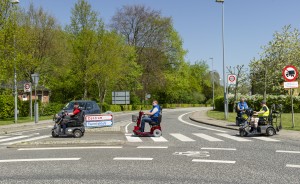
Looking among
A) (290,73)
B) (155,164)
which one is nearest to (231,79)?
(290,73)

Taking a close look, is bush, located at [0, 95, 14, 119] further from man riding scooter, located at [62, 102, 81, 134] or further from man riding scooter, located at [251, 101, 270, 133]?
man riding scooter, located at [251, 101, 270, 133]

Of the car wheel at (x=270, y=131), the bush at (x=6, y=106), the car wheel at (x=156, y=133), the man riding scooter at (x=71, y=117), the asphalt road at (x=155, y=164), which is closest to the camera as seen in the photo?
the asphalt road at (x=155, y=164)

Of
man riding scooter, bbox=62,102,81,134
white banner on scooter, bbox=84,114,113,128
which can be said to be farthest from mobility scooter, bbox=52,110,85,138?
white banner on scooter, bbox=84,114,113,128

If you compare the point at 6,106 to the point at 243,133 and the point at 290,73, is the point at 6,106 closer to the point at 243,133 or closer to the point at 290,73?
the point at 243,133

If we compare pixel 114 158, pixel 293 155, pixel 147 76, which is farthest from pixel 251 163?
pixel 147 76

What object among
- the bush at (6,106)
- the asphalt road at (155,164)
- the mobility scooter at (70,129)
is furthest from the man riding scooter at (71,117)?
the bush at (6,106)

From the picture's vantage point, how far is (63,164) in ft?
26.2

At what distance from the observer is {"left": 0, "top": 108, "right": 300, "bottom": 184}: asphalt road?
6.46m

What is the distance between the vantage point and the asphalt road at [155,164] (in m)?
6.46

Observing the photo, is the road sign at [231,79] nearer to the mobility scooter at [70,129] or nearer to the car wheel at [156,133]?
the car wheel at [156,133]

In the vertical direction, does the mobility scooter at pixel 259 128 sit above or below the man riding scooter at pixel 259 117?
below

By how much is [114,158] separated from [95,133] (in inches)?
325

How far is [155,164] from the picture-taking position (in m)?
7.90

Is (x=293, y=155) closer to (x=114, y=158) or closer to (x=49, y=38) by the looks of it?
(x=114, y=158)
